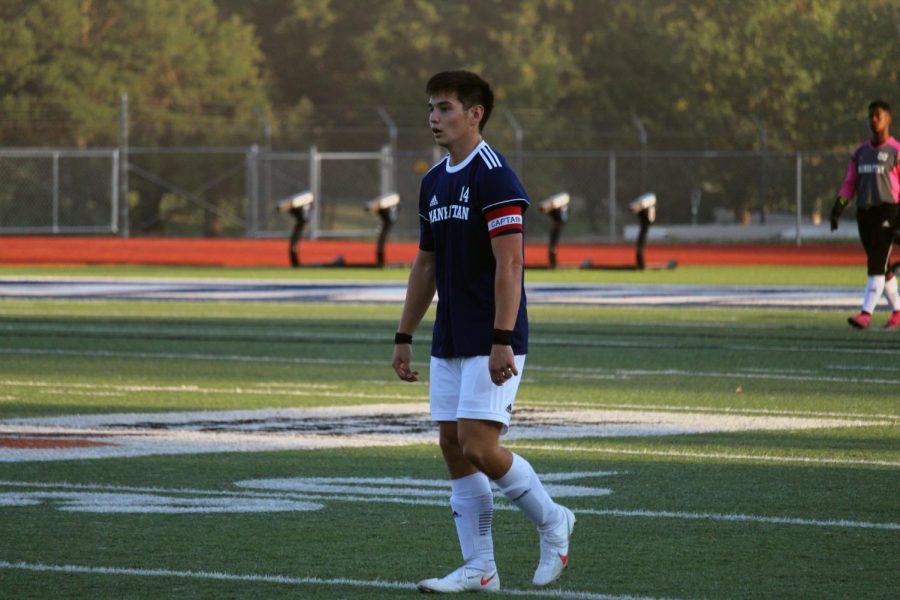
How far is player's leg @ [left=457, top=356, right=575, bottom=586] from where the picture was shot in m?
6.83

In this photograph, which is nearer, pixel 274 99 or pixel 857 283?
pixel 857 283

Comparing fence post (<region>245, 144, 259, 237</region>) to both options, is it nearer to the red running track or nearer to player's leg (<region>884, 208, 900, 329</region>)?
the red running track

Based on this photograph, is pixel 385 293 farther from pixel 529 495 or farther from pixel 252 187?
pixel 252 187

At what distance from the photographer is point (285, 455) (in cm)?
1034

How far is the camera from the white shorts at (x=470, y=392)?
22.4 feet

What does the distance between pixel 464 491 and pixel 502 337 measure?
63 centimetres

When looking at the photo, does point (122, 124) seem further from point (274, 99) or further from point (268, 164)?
point (274, 99)

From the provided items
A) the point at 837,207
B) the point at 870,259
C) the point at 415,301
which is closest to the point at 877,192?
the point at 837,207

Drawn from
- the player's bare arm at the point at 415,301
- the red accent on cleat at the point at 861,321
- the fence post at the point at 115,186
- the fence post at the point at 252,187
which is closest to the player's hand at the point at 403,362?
the player's bare arm at the point at 415,301

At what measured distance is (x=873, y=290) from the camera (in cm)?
1830

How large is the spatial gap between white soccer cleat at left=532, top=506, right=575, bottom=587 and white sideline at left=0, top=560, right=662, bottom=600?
0.28ft

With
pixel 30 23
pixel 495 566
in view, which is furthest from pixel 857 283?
pixel 30 23

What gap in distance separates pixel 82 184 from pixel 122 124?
1097 centimetres

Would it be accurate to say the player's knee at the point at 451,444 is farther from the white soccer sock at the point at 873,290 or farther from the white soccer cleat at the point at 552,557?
the white soccer sock at the point at 873,290
